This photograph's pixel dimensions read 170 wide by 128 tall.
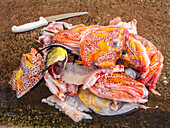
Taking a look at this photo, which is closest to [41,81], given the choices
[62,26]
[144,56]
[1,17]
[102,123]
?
[62,26]

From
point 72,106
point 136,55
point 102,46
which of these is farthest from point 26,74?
point 136,55

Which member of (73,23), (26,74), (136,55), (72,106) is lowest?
(72,106)

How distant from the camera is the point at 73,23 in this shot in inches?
82.2

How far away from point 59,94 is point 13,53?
788 millimetres

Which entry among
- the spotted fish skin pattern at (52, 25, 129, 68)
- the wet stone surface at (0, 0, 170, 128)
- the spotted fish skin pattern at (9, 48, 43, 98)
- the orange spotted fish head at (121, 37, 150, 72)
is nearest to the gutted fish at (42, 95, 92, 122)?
the wet stone surface at (0, 0, 170, 128)

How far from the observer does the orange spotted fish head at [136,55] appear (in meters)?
1.18

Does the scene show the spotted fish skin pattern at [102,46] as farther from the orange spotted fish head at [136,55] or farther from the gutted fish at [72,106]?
the gutted fish at [72,106]

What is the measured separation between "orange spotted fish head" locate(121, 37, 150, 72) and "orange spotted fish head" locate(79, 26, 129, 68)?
0.15 ft

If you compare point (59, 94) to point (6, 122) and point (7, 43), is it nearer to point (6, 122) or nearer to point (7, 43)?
point (6, 122)

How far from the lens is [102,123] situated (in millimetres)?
1254

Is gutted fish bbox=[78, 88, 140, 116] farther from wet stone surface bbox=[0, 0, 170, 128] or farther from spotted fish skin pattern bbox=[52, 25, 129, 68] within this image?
spotted fish skin pattern bbox=[52, 25, 129, 68]

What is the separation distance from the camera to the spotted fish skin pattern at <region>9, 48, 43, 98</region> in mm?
1426

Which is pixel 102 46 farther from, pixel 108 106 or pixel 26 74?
pixel 26 74

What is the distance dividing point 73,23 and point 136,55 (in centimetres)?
112
